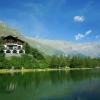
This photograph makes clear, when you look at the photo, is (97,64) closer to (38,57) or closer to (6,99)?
(38,57)

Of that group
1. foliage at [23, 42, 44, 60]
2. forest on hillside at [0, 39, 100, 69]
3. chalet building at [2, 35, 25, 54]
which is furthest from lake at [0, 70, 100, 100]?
foliage at [23, 42, 44, 60]

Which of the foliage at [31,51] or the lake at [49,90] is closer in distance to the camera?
the lake at [49,90]

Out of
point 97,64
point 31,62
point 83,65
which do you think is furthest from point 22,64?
point 97,64

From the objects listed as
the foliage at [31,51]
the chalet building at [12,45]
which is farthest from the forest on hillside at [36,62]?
the chalet building at [12,45]

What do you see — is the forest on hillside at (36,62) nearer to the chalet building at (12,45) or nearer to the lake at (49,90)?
the chalet building at (12,45)

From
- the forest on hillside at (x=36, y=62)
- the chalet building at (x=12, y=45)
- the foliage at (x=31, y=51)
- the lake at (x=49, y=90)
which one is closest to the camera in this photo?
the lake at (x=49, y=90)

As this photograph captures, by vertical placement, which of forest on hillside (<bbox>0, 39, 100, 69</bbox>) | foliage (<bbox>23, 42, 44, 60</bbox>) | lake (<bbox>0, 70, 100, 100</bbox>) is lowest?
lake (<bbox>0, 70, 100, 100</bbox>)

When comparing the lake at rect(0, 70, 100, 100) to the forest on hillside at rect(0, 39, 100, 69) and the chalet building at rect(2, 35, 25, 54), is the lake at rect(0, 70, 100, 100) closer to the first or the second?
the forest on hillside at rect(0, 39, 100, 69)

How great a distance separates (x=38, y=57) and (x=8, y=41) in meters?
22.8

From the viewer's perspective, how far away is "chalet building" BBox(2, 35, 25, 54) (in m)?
129

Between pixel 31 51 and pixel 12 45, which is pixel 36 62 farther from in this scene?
pixel 12 45

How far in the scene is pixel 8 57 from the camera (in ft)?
387

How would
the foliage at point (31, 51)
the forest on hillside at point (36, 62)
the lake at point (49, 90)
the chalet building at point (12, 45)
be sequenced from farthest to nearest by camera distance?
the foliage at point (31, 51)
the chalet building at point (12, 45)
the forest on hillside at point (36, 62)
the lake at point (49, 90)

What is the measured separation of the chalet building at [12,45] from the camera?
12861 centimetres
